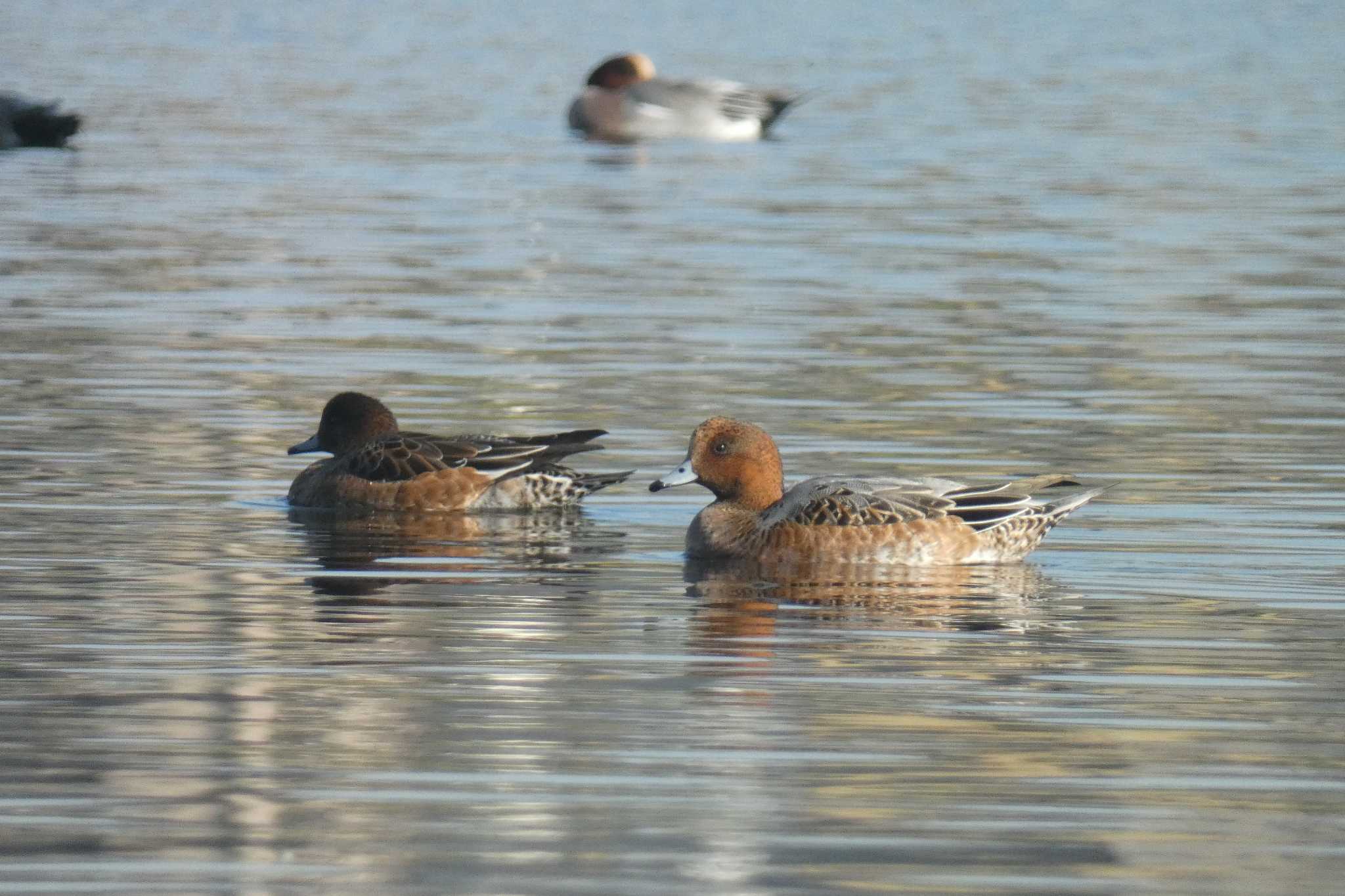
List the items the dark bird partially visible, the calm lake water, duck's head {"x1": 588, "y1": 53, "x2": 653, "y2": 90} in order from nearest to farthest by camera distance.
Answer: the calm lake water, the dark bird partially visible, duck's head {"x1": 588, "y1": 53, "x2": 653, "y2": 90}

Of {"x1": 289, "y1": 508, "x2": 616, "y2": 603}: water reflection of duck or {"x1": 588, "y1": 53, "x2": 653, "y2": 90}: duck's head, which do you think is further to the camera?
{"x1": 588, "y1": 53, "x2": 653, "y2": 90}: duck's head

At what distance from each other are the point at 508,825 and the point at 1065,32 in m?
61.1

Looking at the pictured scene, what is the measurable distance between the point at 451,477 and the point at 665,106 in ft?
85.2

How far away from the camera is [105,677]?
28.2 ft

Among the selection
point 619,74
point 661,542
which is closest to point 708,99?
point 619,74

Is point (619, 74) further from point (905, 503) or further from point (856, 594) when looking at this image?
point (856, 594)

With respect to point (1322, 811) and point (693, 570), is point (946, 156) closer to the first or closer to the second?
point (693, 570)

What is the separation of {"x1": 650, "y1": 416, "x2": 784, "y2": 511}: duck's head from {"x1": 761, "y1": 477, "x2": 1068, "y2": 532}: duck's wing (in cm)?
39

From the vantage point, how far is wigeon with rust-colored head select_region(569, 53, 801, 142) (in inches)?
1476

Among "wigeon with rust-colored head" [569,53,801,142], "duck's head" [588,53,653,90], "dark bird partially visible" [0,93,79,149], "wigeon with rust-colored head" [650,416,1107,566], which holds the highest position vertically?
"duck's head" [588,53,653,90]

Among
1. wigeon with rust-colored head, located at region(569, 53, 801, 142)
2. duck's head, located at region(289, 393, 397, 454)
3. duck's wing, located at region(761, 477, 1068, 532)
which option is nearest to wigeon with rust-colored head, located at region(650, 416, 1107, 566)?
duck's wing, located at region(761, 477, 1068, 532)

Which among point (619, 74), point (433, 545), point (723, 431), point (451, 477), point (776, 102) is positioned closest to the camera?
point (723, 431)

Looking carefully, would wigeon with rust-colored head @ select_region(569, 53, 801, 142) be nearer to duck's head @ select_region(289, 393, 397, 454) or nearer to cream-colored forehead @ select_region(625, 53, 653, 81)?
cream-colored forehead @ select_region(625, 53, 653, 81)

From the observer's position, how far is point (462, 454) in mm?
12867
